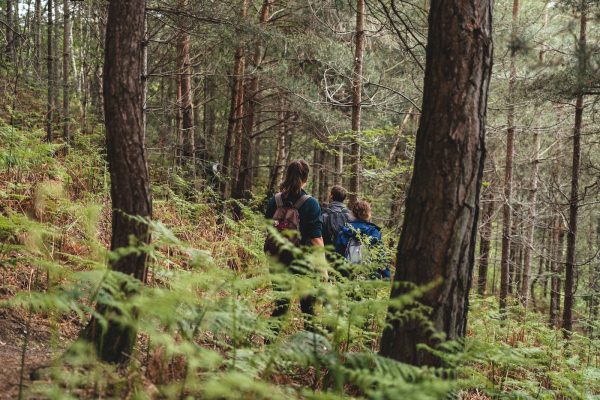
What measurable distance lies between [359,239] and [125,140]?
3557 millimetres

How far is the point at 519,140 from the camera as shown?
57.2ft

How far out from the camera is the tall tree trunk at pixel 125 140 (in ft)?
11.3

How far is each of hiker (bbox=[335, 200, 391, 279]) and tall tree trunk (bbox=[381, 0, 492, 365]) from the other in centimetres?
278

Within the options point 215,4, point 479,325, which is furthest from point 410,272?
point 215,4

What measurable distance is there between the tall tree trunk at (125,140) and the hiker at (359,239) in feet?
10.7

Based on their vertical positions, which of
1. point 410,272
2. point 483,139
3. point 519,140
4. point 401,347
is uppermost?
point 519,140

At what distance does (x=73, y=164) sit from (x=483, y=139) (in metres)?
7.49

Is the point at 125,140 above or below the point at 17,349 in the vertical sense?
above

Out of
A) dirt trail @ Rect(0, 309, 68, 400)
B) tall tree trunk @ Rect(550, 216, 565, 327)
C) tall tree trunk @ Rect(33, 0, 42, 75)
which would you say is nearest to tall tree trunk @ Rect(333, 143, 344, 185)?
tall tree trunk @ Rect(550, 216, 565, 327)

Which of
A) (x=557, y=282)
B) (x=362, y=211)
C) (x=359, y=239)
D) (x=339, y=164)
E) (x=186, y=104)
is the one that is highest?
(x=186, y=104)

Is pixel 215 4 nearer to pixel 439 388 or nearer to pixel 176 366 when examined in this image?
pixel 176 366

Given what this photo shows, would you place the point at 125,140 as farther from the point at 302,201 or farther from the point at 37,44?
the point at 37,44

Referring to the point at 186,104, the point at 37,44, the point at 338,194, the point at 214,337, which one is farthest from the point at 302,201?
the point at 37,44

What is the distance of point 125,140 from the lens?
3461 mm
